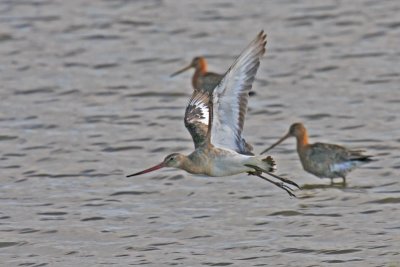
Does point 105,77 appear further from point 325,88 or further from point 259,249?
point 259,249

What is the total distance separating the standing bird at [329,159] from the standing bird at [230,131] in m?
1.92

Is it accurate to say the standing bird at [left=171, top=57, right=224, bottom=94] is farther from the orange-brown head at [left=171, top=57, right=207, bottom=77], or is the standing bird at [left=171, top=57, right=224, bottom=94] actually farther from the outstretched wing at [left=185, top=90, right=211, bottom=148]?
the outstretched wing at [left=185, top=90, right=211, bottom=148]

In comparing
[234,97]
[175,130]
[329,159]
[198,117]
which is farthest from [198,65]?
[234,97]

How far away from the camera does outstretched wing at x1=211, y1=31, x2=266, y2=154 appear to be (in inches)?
378

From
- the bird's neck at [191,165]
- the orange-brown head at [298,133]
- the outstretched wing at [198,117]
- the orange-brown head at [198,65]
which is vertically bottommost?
the orange-brown head at [298,133]

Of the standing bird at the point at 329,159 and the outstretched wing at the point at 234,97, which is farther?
the standing bird at the point at 329,159

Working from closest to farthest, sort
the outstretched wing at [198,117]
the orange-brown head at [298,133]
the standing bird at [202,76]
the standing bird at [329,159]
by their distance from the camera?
the outstretched wing at [198,117], the standing bird at [329,159], the orange-brown head at [298,133], the standing bird at [202,76]

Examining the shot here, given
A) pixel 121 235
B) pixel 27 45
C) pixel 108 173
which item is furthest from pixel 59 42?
pixel 121 235

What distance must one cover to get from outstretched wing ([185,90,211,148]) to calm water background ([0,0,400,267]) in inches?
33.5

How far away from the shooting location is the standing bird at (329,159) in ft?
38.6

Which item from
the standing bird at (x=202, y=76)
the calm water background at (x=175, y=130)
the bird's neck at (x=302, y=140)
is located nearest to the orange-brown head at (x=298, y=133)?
the bird's neck at (x=302, y=140)

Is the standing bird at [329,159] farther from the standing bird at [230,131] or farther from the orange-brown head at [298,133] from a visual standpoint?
the standing bird at [230,131]

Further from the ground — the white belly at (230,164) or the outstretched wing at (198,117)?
the outstretched wing at (198,117)

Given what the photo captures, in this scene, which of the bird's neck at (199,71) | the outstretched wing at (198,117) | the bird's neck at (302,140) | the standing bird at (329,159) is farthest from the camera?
the bird's neck at (199,71)
